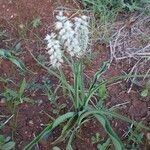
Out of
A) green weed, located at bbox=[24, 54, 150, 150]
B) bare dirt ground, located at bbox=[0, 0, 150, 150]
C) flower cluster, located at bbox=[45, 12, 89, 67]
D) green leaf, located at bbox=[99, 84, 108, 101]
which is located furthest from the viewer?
green leaf, located at bbox=[99, 84, 108, 101]

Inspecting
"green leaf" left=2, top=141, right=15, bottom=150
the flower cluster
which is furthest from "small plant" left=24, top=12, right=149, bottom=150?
"green leaf" left=2, top=141, right=15, bottom=150

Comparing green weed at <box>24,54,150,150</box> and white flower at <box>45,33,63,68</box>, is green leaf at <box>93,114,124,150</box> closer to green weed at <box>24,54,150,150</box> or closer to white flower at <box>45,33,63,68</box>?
green weed at <box>24,54,150,150</box>

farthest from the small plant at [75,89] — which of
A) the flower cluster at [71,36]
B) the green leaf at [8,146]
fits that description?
the green leaf at [8,146]

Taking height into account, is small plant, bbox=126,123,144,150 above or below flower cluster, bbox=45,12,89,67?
below

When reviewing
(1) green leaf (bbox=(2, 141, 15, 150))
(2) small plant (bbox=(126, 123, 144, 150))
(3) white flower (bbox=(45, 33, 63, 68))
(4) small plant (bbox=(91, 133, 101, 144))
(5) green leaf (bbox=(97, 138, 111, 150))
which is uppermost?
(3) white flower (bbox=(45, 33, 63, 68))

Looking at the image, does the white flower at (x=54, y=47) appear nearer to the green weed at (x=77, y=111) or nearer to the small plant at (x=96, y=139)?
the green weed at (x=77, y=111)

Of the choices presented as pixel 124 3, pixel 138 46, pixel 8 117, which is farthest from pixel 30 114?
pixel 124 3

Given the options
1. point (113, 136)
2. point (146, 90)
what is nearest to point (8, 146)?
point (113, 136)

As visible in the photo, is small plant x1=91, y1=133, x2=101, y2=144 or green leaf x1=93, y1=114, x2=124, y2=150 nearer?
green leaf x1=93, y1=114, x2=124, y2=150

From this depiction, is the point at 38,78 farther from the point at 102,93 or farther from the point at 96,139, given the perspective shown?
the point at 96,139
